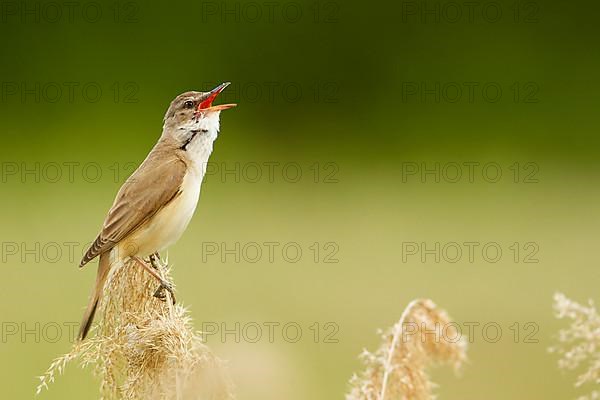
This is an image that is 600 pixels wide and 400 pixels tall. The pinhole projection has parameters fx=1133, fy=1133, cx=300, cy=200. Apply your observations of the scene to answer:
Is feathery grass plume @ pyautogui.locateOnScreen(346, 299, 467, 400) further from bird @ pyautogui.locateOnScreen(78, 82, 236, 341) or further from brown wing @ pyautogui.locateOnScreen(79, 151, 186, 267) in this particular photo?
brown wing @ pyautogui.locateOnScreen(79, 151, 186, 267)

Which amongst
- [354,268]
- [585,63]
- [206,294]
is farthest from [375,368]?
[585,63]

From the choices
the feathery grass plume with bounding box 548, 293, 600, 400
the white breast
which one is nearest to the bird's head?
the white breast

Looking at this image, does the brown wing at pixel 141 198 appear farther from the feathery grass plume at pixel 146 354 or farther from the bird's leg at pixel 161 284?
the feathery grass plume at pixel 146 354

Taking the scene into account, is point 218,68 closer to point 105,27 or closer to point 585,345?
point 105,27

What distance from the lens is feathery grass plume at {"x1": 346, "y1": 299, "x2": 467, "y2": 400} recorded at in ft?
5.66

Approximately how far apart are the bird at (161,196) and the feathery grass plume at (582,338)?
3.88 feet

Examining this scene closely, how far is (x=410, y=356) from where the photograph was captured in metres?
1.90

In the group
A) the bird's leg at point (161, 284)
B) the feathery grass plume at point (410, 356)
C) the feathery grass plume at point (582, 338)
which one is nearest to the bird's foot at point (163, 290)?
the bird's leg at point (161, 284)

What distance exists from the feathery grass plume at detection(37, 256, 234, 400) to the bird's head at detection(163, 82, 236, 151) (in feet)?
2.91

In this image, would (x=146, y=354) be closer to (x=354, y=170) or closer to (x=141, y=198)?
(x=141, y=198)

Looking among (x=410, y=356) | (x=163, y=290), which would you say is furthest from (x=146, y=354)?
(x=410, y=356)

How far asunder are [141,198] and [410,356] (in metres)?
1.20

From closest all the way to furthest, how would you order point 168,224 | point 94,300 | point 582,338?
point 582,338 < point 94,300 < point 168,224

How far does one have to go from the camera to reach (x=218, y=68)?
27.8 feet
